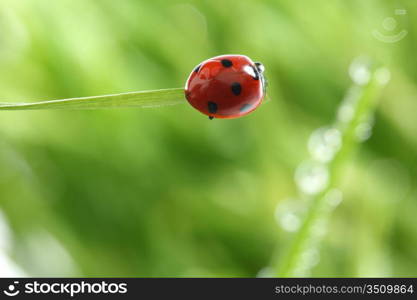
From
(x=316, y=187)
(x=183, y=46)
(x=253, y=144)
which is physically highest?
(x=183, y=46)

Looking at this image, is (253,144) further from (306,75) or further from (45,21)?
(45,21)

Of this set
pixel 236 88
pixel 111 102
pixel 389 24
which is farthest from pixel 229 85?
pixel 389 24

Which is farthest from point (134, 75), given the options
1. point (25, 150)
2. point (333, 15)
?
point (333, 15)

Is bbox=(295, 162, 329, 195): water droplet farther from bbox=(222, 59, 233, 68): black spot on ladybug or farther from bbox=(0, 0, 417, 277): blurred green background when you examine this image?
bbox=(0, 0, 417, 277): blurred green background

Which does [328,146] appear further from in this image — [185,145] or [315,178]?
[185,145]

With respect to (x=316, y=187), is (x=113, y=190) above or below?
above

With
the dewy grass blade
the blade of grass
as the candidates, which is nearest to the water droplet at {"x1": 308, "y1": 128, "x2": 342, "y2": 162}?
the blade of grass
